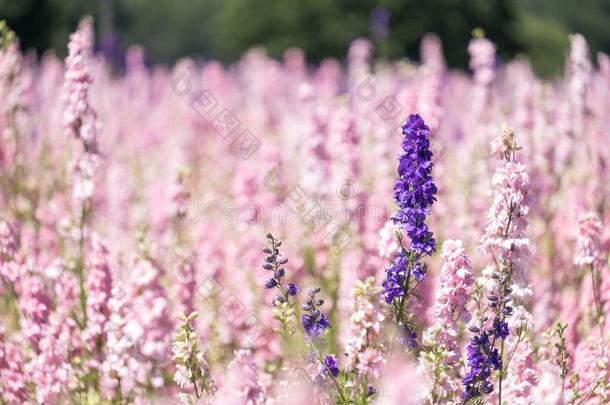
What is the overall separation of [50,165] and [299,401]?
8.92 metres

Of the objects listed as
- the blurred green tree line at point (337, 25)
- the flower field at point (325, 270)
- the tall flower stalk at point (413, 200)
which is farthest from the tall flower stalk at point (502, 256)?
the blurred green tree line at point (337, 25)

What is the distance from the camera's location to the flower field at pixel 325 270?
4105mm

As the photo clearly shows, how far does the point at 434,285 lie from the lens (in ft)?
18.7

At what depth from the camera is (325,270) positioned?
754 centimetres

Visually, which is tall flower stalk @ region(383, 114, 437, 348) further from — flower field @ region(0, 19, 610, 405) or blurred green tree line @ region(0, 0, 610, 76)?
blurred green tree line @ region(0, 0, 610, 76)

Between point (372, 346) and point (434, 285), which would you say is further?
point (434, 285)

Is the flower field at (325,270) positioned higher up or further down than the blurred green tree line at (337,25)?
further down

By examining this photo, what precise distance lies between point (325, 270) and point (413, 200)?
3592mm

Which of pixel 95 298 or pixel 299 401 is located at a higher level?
pixel 95 298

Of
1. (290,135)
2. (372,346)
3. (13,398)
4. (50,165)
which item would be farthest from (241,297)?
(290,135)

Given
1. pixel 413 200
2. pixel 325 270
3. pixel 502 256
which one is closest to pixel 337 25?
pixel 325 270

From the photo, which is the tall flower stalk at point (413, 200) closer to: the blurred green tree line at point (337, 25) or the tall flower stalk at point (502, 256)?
the tall flower stalk at point (502, 256)

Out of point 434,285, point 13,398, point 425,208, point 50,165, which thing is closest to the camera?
point 425,208

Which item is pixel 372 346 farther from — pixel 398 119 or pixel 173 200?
pixel 398 119
